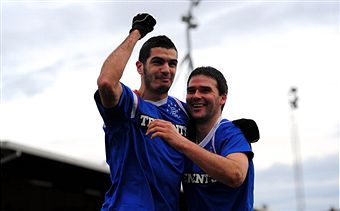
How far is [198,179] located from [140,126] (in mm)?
677

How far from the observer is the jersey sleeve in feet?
14.0

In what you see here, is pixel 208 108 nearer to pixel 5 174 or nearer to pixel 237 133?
pixel 237 133

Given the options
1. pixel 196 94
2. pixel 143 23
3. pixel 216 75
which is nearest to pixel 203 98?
pixel 196 94

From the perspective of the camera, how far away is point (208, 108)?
4.66m

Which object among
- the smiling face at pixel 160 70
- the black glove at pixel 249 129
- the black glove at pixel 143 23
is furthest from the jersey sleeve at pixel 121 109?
the black glove at pixel 249 129

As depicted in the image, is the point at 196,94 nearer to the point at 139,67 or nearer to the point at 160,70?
→ the point at 160,70

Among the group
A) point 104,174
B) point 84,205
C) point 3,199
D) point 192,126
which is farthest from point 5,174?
point 192,126

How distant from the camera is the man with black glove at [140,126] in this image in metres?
→ 4.24

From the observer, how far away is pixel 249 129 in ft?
15.8

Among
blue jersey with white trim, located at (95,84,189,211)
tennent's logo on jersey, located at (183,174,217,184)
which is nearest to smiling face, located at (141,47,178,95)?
blue jersey with white trim, located at (95,84,189,211)

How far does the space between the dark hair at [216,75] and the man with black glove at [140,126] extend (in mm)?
277

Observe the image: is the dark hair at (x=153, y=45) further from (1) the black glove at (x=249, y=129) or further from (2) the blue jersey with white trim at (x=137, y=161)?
(1) the black glove at (x=249, y=129)

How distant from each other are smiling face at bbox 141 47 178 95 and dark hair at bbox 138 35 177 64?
42 mm

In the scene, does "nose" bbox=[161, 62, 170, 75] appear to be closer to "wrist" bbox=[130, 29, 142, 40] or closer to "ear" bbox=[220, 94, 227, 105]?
"wrist" bbox=[130, 29, 142, 40]
